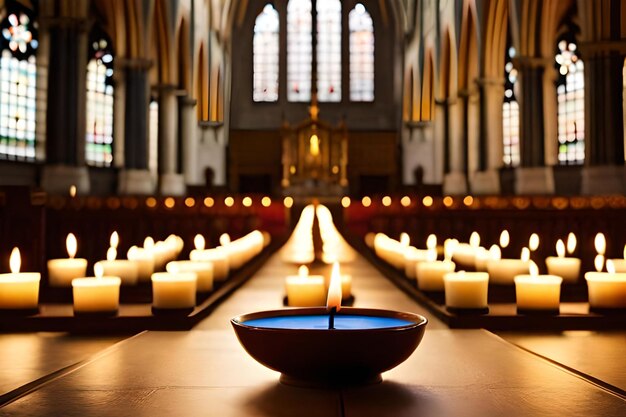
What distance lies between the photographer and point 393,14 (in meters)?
31.9

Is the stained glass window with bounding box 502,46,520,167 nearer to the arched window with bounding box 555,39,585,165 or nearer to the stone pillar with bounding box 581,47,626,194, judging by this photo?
the arched window with bounding box 555,39,585,165

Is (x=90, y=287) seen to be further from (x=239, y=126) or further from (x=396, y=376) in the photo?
(x=239, y=126)

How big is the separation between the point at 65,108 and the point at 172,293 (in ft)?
43.3

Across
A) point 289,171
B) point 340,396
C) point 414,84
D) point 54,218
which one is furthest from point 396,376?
point 414,84

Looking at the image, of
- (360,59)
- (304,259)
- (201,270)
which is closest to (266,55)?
(360,59)

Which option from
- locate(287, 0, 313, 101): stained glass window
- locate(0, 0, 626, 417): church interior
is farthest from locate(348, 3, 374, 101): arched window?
locate(0, 0, 626, 417): church interior

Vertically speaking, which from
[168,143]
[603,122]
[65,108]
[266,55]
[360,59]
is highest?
[266,55]

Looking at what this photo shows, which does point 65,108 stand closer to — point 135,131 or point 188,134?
point 135,131

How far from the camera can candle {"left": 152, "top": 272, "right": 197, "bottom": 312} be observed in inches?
102

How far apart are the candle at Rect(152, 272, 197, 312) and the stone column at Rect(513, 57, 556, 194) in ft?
49.0

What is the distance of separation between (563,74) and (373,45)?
11.8 metres

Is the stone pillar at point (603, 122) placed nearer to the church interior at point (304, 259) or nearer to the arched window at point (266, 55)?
the church interior at point (304, 259)

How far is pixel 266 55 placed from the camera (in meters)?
32.0

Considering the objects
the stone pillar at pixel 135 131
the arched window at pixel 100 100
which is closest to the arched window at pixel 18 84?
the stone pillar at pixel 135 131
